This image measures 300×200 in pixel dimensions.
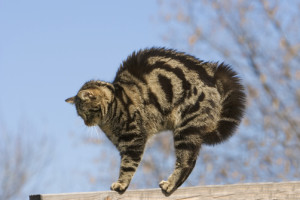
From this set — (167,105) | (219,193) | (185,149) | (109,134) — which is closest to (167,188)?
(219,193)

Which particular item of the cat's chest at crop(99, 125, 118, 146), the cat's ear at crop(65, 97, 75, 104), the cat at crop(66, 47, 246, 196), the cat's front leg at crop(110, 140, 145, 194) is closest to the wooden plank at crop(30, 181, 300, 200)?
the cat at crop(66, 47, 246, 196)

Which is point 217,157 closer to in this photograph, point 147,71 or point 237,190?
point 147,71

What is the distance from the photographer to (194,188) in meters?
3.44

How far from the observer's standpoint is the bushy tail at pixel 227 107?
4.44 metres

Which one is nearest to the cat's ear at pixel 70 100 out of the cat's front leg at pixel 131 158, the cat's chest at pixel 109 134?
the cat's chest at pixel 109 134

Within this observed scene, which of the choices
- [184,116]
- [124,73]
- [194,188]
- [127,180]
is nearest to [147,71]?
[124,73]

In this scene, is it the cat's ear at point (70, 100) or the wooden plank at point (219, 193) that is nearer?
the wooden plank at point (219, 193)

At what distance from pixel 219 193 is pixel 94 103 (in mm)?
1568

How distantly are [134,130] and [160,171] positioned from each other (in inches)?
309

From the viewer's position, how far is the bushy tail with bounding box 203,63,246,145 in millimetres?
4438

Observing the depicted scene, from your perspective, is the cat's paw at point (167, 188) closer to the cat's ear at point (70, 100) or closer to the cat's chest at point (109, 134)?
the cat's chest at point (109, 134)

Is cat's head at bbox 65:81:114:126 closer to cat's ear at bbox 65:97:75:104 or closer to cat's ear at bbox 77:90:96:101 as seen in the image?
cat's ear at bbox 77:90:96:101

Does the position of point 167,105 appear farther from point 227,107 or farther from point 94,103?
point 94,103

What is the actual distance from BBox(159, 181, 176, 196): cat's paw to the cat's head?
3.19ft
